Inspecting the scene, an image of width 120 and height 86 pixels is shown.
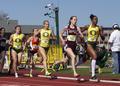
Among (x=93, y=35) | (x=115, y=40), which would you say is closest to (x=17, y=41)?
(x=93, y=35)

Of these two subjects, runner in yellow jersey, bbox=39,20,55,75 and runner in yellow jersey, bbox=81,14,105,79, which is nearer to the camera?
runner in yellow jersey, bbox=81,14,105,79

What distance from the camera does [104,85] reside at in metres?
14.4

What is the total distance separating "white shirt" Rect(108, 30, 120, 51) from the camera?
19.8m

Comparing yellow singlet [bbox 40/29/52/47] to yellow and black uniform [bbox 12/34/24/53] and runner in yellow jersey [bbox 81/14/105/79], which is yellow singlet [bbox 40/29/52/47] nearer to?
yellow and black uniform [bbox 12/34/24/53]

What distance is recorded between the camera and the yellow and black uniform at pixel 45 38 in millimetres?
18000

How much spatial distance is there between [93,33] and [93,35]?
2.7 inches

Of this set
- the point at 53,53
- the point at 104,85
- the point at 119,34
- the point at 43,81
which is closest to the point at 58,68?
the point at 53,53

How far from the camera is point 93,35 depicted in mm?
16188

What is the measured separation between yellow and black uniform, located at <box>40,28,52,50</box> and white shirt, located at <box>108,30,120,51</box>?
9.40 feet

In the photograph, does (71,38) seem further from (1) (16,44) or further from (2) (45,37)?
(1) (16,44)

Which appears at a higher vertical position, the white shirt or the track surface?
the white shirt

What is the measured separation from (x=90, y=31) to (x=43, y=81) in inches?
86.6

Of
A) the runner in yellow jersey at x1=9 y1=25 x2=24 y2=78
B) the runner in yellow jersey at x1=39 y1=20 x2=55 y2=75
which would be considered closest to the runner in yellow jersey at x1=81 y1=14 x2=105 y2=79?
the runner in yellow jersey at x1=39 y1=20 x2=55 y2=75

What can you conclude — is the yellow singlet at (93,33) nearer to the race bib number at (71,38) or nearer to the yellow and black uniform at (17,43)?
the race bib number at (71,38)
